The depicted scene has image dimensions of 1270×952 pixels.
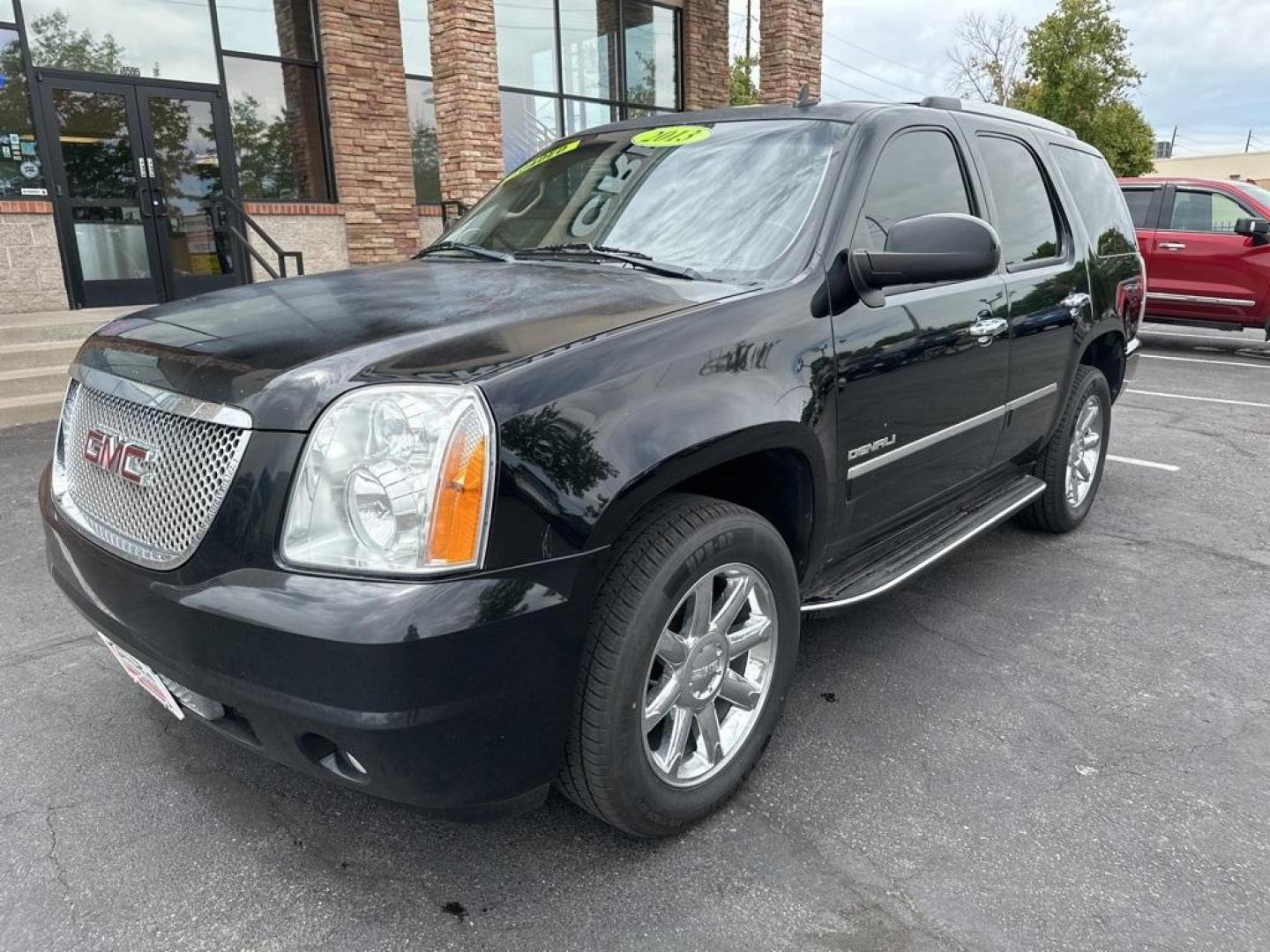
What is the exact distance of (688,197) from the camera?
3.06 metres

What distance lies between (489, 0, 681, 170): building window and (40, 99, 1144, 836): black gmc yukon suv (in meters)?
9.96

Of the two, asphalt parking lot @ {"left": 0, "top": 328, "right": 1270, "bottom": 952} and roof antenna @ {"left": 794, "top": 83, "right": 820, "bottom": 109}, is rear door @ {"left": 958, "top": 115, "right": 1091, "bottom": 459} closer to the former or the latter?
roof antenna @ {"left": 794, "top": 83, "right": 820, "bottom": 109}

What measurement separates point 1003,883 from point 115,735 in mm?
2595

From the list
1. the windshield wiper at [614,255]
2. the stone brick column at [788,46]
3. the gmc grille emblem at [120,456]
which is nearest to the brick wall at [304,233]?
the stone brick column at [788,46]

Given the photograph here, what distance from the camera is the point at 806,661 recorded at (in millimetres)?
3416

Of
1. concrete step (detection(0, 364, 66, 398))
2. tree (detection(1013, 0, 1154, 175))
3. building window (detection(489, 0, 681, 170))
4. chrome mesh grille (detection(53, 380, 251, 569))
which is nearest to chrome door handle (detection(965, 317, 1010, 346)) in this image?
chrome mesh grille (detection(53, 380, 251, 569))

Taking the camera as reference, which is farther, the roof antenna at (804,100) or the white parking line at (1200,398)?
the white parking line at (1200,398)

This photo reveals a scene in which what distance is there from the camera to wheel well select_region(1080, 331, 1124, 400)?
4.76m

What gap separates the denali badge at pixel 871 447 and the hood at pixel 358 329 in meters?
0.63

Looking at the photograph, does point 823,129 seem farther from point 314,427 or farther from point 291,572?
point 291,572

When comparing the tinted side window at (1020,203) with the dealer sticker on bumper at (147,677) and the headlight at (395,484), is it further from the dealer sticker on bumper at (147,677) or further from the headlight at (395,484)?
the dealer sticker on bumper at (147,677)

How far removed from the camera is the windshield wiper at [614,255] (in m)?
2.77

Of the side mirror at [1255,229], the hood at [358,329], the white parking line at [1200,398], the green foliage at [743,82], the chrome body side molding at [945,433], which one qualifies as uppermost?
the green foliage at [743,82]

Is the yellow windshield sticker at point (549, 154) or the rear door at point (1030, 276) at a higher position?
the yellow windshield sticker at point (549, 154)
